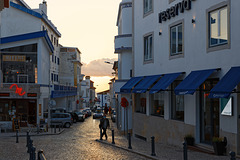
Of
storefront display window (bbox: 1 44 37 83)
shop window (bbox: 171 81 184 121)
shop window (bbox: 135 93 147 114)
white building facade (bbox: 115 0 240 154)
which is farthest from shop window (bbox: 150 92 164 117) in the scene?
storefront display window (bbox: 1 44 37 83)

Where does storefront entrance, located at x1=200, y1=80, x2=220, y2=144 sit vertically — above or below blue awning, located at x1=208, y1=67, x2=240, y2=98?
below

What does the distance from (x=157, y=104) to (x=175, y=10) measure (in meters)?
6.30

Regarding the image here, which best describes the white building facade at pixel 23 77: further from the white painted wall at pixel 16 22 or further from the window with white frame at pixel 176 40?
the window with white frame at pixel 176 40

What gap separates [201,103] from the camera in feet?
52.5

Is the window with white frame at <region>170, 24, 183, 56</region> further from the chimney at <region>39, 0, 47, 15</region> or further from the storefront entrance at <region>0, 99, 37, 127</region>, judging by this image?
the chimney at <region>39, 0, 47, 15</region>

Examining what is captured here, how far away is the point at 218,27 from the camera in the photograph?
14219 mm

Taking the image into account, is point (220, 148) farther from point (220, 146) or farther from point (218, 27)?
point (218, 27)

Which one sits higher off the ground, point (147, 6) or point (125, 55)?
point (147, 6)

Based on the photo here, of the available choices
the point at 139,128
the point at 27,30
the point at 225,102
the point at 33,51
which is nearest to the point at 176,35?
the point at 225,102

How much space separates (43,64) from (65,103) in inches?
940

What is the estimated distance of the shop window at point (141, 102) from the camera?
78.4 feet

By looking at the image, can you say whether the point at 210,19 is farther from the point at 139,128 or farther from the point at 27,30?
the point at 27,30

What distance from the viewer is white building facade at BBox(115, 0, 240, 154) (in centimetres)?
1320

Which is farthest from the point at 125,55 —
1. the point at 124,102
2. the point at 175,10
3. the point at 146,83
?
the point at 175,10
